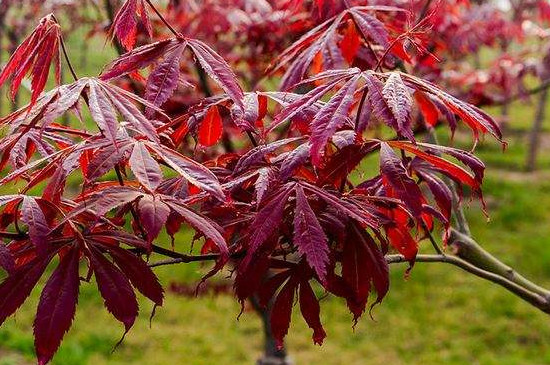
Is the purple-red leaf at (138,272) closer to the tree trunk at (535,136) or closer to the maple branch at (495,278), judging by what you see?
the maple branch at (495,278)

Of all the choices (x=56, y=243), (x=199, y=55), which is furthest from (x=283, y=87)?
(x=56, y=243)

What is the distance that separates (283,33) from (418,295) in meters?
2.48

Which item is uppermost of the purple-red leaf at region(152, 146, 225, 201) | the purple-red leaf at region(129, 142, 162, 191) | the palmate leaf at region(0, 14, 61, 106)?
the palmate leaf at region(0, 14, 61, 106)

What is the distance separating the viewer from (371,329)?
4.38 m

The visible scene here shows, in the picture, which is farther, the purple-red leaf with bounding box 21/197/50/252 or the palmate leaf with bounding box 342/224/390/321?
the palmate leaf with bounding box 342/224/390/321

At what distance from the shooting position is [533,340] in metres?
4.14

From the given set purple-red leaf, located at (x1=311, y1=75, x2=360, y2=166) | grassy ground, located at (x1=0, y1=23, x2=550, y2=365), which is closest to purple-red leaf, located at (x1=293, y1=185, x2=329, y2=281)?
purple-red leaf, located at (x1=311, y1=75, x2=360, y2=166)

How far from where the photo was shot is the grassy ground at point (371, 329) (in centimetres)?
402

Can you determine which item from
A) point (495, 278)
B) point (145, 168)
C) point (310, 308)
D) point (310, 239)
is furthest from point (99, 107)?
point (495, 278)

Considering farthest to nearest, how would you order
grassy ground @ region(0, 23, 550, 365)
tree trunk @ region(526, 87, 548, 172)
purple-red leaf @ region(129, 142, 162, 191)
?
tree trunk @ region(526, 87, 548, 172) → grassy ground @ region(0, 23, 550, 365) → purple-red leaf @ region(129, 142, 162, 191)

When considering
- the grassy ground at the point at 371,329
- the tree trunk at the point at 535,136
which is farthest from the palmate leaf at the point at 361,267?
the tree trunk at the point at 535,136

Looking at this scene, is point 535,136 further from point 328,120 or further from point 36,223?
point 36,223

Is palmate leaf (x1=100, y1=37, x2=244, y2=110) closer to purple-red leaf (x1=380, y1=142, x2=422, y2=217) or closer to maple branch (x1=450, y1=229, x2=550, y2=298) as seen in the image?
purple-red leaf (x1=380, y1=142, x2=422, y2=217)

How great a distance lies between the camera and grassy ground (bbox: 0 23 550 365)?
4.02 metres
